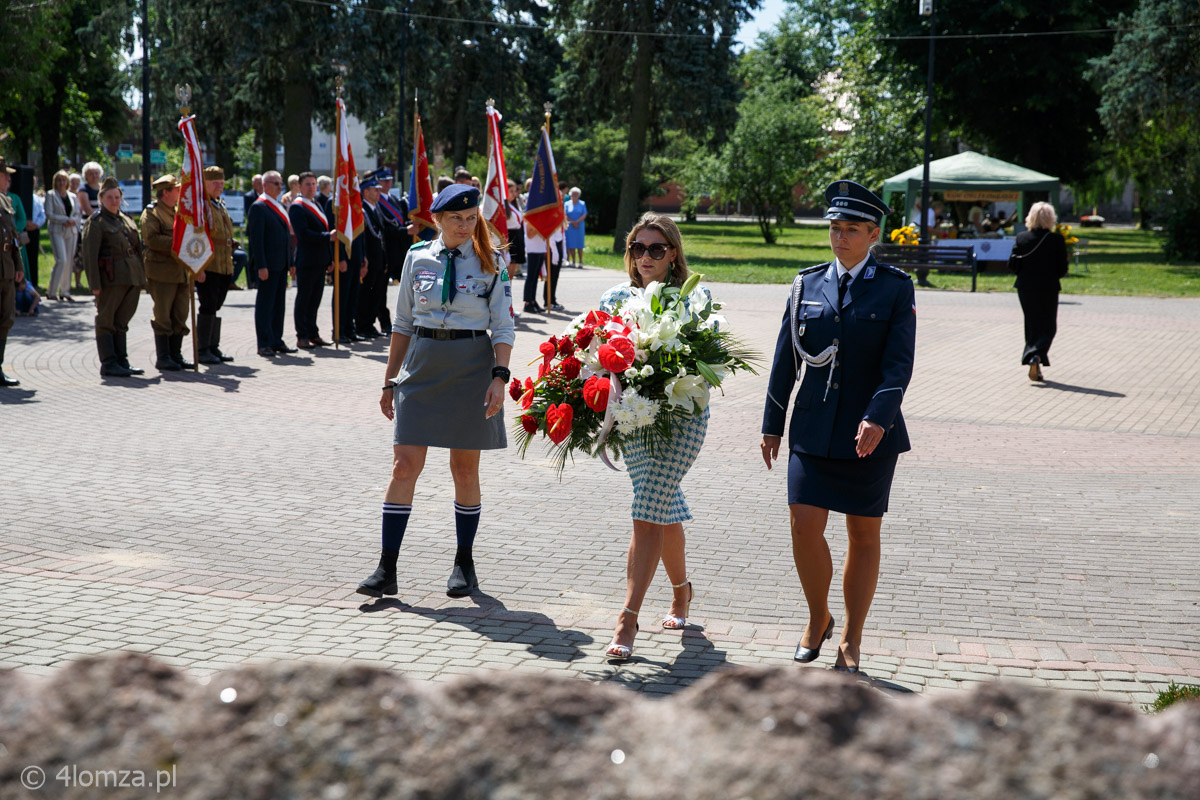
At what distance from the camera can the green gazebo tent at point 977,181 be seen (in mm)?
31188

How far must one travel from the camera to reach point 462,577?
5.86 metres

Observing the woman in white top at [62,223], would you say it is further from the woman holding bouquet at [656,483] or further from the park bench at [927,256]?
the park bench at [927,256]

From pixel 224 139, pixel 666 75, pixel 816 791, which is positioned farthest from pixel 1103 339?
→ pixel 224 139

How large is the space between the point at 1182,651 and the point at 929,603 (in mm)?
1134

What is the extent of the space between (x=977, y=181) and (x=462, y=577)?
2882cm

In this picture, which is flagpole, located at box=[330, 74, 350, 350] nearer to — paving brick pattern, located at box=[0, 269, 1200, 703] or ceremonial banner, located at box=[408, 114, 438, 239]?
ceremonial banner, located at box=[408, 114, 438, 239]

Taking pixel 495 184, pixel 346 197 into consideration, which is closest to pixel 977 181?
pixel 495 184

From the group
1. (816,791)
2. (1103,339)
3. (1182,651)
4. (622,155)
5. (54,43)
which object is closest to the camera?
(816,791)

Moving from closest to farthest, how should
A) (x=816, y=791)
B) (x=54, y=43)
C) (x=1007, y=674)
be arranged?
(x=816, y=791) → (x=1007, y=674) → (x=54, y=43)

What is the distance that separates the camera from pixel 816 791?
1409 millimetres

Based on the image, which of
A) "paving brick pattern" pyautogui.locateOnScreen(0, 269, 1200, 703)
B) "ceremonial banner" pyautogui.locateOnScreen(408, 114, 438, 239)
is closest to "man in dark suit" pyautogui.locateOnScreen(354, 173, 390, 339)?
"ceremonial banner" pyautogui.locateOnScreen(408, 114, 438, 239)

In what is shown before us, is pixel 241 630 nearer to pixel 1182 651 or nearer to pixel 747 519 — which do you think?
pixel 747 519

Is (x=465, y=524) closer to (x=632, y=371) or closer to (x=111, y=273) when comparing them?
(x=632, y=371)

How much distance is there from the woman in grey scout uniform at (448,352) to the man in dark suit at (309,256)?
31.7 ft
